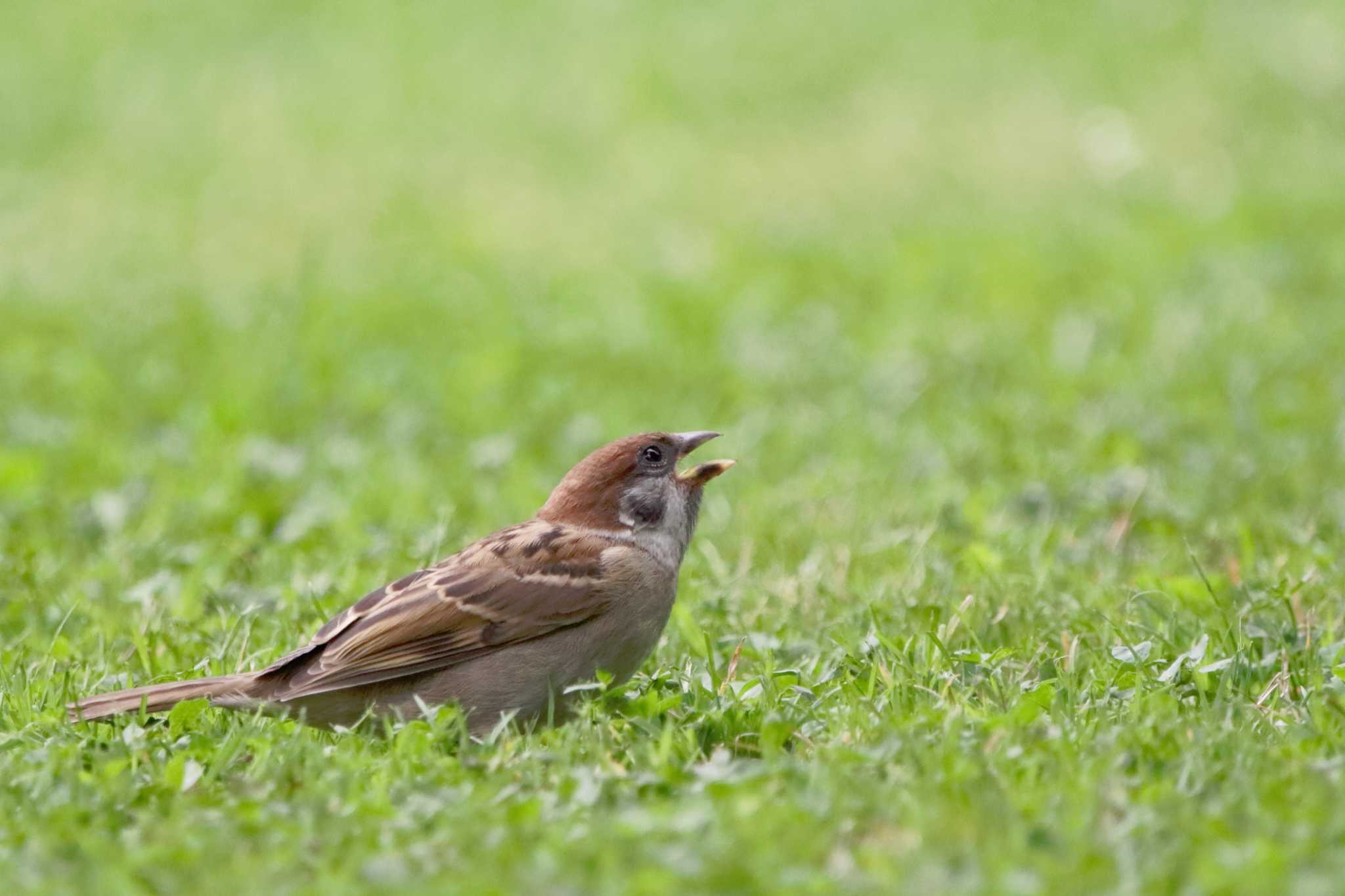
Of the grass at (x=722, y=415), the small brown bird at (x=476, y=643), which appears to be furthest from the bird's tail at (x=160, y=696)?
the grass at (x=722, y=415)

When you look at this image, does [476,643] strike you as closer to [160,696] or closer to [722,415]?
[160,696]

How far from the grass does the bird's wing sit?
19 cm

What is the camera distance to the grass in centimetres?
366

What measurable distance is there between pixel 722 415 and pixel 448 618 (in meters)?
4.40

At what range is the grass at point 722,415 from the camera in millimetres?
3660

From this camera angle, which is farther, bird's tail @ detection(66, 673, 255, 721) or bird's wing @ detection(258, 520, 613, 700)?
bird's wing @ detection(258, 520, 613, 700)

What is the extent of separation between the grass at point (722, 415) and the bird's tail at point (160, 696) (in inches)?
4.3

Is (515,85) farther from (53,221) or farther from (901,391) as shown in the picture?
(901,391)

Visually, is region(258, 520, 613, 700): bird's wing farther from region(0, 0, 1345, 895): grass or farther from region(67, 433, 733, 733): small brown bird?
region(0, 0, 1345, 895): grass

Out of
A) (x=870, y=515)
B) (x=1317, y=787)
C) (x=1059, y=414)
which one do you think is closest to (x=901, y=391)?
(x=1059, y=414)

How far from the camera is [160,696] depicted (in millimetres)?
4543

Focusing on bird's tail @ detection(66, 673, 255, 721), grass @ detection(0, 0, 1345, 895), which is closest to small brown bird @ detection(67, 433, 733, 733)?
bird's tail @ detection(66, 673, 255, 721)

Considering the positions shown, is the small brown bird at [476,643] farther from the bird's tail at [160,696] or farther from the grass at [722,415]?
the grass at [722,415]

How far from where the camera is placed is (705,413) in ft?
29.7
